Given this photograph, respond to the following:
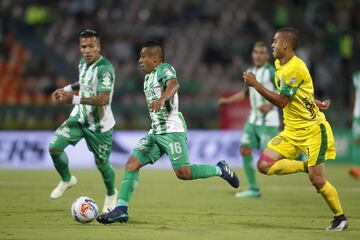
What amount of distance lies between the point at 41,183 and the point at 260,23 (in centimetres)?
1166

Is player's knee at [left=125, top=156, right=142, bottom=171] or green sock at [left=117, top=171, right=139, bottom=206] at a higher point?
player's knee at [left=125, top=156, right=142, bottom=171]

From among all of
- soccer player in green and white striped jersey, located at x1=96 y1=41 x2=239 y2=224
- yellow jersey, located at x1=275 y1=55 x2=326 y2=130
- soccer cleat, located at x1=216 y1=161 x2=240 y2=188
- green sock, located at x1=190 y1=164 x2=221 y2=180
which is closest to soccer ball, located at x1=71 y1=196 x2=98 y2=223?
soccer player in green and white striped jersey, located at x1=96 y1=41 x2=239 y2=224

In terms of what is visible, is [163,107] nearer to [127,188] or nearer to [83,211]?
[127,188]

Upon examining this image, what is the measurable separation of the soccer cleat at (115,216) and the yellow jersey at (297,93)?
2.32 meters

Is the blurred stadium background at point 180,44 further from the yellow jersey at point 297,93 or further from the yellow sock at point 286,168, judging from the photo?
the yellow jersey at point 297,93

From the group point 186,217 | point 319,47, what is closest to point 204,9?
point 319,47

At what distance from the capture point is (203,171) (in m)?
10.6

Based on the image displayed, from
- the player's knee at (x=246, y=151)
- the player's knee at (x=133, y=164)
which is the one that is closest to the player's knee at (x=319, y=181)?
the player's knee at (x=133, y=164)

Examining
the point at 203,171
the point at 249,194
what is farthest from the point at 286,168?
the point at 249,194

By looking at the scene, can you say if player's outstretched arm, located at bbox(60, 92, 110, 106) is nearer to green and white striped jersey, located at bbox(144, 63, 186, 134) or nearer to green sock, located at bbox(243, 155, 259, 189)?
green and white striped jersey, located at bbox(144, 63, 186, 134)

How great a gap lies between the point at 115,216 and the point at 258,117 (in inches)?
206

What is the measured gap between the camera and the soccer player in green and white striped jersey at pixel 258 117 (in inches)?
567

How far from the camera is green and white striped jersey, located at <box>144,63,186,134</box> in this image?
10344 millimetres

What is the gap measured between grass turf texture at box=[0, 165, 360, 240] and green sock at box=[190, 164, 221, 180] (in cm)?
60
